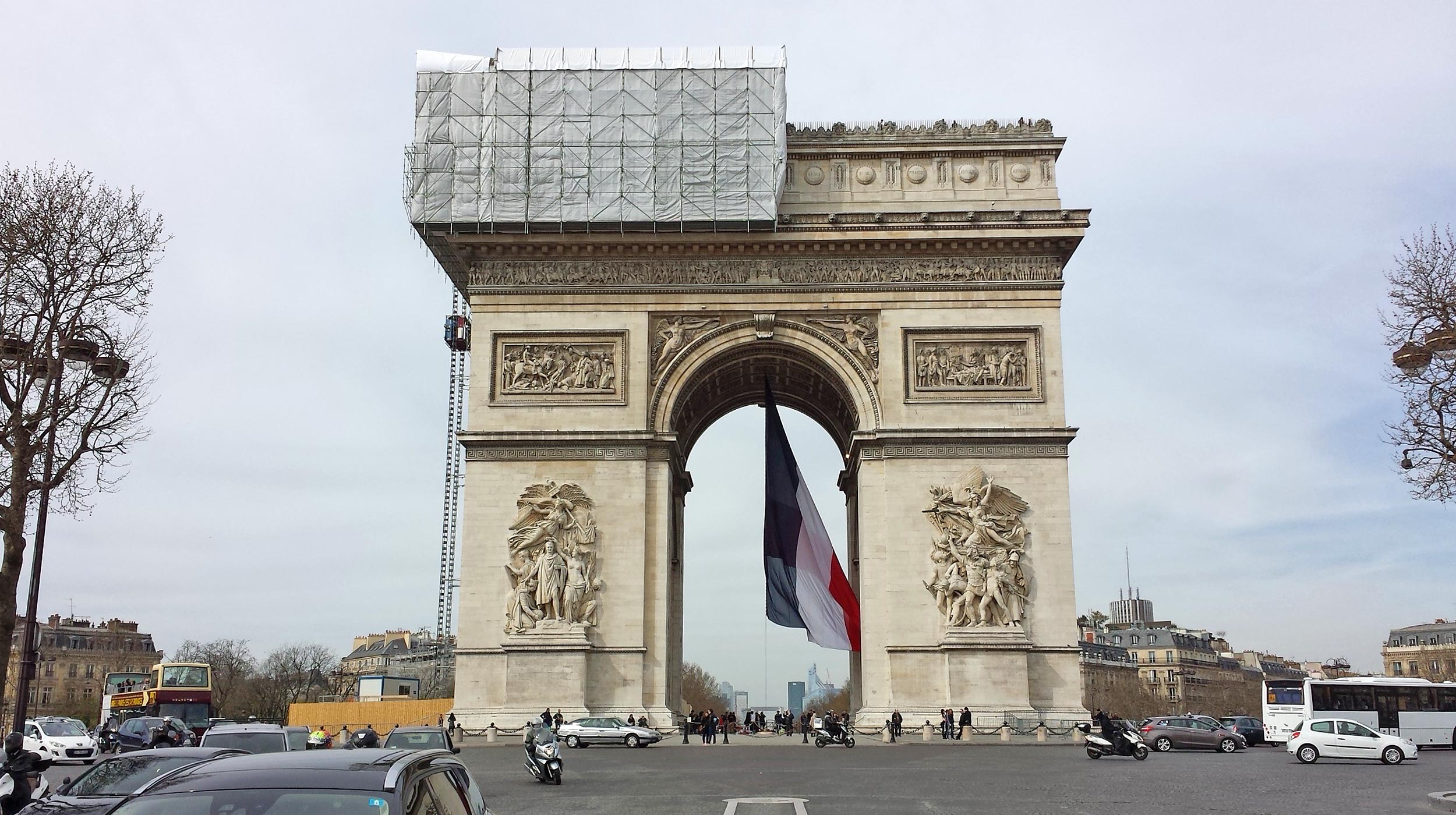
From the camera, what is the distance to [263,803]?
17.5 feet

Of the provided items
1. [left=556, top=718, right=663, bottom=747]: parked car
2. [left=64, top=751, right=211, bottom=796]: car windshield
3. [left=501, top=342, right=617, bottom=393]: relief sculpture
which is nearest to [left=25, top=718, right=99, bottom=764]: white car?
[left=556, top=718, right=663, bottom=747]: parked car

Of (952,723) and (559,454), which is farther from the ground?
(559,454)

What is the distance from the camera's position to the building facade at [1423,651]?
321 ft

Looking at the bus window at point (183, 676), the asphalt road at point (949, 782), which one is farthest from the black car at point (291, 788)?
the bus window at point (183, 676)

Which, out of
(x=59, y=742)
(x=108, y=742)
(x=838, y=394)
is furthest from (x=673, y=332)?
(x=108, y=742)

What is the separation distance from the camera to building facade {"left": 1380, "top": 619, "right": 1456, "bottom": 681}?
9788 centimetres

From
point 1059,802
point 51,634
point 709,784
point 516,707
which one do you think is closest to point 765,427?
point 516,707

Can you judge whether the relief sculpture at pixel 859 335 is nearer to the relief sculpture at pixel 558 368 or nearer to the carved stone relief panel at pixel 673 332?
the carved stone relief panel at pixel 673 332

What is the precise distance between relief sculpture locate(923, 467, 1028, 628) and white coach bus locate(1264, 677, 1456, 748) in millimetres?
11813

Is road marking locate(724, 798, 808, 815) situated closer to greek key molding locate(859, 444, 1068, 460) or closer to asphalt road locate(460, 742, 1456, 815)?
asphalt road locate(460, 742, 1456, 815)

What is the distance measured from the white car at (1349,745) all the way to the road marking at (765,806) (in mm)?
16875

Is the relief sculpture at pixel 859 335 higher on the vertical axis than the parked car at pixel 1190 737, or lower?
higher

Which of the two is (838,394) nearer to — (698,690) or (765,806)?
(765,806)

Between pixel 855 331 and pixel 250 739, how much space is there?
21.6 m
